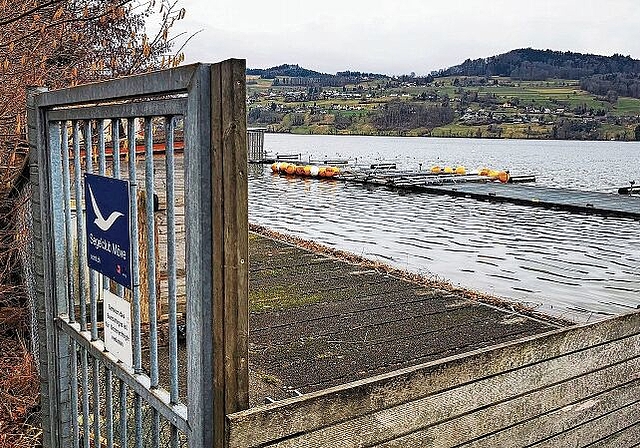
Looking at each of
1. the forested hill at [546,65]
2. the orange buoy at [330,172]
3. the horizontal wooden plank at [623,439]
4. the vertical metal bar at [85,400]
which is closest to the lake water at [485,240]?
the horizontal wooden plank at [623,439]

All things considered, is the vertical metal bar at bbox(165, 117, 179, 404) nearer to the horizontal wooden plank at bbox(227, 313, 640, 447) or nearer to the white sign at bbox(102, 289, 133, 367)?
the horizontal wooden plank at bbox(227, 313, 640, 447)

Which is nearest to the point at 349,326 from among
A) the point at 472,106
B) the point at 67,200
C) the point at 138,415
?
the point at 67,200

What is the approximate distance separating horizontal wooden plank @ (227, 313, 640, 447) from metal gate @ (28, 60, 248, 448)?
0.21 metres

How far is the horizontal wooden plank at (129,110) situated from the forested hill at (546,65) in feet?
416

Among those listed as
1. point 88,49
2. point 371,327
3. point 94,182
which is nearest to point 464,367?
point 94,182

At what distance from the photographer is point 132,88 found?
6.88 feet

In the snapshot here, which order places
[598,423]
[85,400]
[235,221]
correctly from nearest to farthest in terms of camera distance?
[235,221]
[85,400]
[598,423]

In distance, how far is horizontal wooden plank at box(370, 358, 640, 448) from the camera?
2889 mm

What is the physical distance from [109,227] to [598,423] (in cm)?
270

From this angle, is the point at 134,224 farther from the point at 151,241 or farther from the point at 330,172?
the point at 330,172

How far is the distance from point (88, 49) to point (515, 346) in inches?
185

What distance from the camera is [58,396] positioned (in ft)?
9.93

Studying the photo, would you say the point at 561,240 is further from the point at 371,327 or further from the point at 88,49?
the point at 88,49

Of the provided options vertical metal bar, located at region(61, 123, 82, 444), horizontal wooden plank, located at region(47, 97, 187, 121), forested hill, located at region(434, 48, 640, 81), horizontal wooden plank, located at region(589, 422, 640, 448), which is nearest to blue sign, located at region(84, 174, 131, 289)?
horizontal wooden plank, located at region(47, 97, 187, 121)
